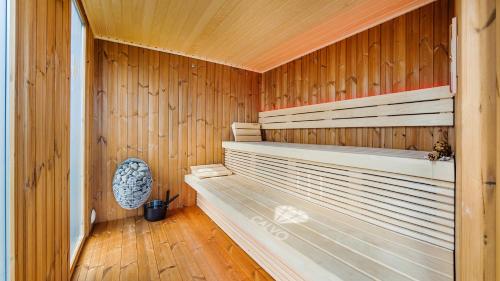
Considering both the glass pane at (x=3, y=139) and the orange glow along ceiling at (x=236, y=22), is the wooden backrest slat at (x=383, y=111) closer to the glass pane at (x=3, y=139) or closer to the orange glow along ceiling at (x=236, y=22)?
the orange glow along ceiling at (x=236, y=22)

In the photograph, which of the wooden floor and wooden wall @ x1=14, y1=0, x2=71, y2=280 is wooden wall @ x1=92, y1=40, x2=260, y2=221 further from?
wooden wall @ x1=14, y1=0, x2=71, y2=280

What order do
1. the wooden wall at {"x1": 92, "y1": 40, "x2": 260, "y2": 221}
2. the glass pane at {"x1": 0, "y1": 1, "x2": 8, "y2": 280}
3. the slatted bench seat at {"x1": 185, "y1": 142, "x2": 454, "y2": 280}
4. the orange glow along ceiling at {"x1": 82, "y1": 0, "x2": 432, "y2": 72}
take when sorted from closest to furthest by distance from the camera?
the glass pane at {"x1": 0, "y1": 1, "x2": 8, "y2": 280}
the slatted bench seat at {"x1": 185, "y1": 142, "x2": 454, "y2": 280}
the orange glow along ceiling at {"x1": 82, "y1": 0, "x2": 432, "y2": 72}
the wooden wall at {"x1": 92, "y1": 40, "x2": 260, "y2": 221}

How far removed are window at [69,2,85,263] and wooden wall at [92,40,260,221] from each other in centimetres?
50

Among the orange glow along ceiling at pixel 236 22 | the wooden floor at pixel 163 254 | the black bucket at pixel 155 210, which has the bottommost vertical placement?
the wooden floor at pixel 163 254

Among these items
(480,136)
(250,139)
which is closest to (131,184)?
(250,139)

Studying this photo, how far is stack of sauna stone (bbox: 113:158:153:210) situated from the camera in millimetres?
2488

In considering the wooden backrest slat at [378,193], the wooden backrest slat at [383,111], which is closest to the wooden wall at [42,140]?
the wooden backrest slat at [378,193]

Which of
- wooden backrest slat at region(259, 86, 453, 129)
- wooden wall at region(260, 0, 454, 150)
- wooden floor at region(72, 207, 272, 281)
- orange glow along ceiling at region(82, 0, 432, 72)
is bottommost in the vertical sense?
wooden floor at region(72, 207, 272, 281)

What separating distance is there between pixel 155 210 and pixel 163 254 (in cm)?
84

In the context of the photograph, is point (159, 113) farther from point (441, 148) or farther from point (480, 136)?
point (480, 136)

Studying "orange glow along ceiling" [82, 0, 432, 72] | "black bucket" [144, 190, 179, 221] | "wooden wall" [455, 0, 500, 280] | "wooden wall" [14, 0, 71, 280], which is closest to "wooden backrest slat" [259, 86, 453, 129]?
"orange glow along ceiling" [82, 0, 432, 72]

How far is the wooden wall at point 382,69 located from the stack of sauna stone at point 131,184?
83.7 inches

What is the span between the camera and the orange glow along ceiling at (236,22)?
79.7 inches

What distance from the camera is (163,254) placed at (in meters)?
2.09
